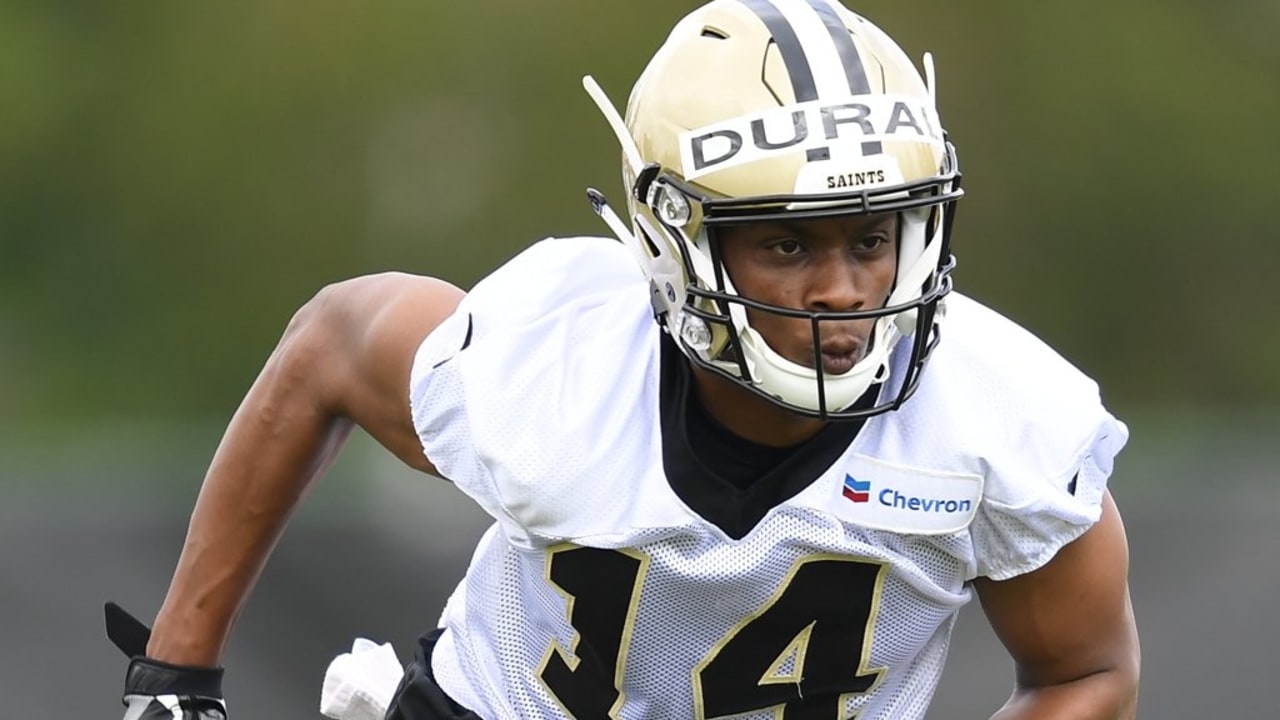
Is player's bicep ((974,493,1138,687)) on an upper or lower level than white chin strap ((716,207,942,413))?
lower

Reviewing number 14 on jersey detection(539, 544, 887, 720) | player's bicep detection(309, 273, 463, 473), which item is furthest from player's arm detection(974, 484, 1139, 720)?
player's bicep detection(309, 273, 463, 473)

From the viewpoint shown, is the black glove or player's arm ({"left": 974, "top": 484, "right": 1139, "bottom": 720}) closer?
player's arm ({"left": 974, "top": 484, "right": 1139, "bottom": 720})

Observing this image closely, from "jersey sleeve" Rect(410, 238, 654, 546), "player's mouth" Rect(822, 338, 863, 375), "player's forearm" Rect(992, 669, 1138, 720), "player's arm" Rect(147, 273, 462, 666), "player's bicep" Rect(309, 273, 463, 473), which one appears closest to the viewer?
"player's mouth" Rect(822, 338, 863, 375)

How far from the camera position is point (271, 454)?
8.68 feet

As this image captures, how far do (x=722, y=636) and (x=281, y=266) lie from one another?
267 inches

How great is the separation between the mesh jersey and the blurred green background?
20.1 feet

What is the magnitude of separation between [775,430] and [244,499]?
0.80 meters

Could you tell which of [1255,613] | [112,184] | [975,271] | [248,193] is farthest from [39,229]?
[1255,613]

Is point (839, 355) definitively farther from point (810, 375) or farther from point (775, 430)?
point (775, 430)

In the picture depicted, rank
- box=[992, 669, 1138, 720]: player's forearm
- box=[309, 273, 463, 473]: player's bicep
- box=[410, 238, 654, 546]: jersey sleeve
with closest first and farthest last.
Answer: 1. box=[410, 238, 654, 546]: jersey sleeve
2. box=[992, 669, 1138, 720]: player's forearm
3. box=[309, 273, 463, 473]: player's bicep

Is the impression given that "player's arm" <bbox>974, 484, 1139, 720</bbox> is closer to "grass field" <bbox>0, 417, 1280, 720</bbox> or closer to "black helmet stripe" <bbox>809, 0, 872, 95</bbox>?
"black helmet stripe" <bbox>809, 0, 872, 95</bbox>

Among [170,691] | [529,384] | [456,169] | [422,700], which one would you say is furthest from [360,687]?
[456,169]

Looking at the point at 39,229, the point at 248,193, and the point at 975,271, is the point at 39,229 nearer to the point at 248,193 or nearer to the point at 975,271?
the point at 248,193

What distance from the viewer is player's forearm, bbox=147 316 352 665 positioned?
8.66ft
